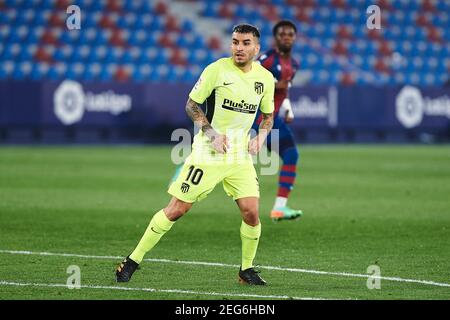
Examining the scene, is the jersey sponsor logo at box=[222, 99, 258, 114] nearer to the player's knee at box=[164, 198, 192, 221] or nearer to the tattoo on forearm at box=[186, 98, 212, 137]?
the tattoo on forearm at box=[186, 98, 212, 137]

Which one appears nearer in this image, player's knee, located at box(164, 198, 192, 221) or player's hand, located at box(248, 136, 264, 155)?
player's knee, located at box(164, 198, 192, 221)

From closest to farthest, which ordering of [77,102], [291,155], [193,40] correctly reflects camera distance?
[291,155]
[77,102]
[193,40]

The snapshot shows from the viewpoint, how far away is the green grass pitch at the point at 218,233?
8.41 meters

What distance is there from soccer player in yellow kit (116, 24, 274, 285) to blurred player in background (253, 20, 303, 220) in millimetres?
4637

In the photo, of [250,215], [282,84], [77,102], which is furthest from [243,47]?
[77,102]

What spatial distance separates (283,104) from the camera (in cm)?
1382

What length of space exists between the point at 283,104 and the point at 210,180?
5.29 metres

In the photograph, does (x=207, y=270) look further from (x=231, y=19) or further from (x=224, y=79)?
(x=231, y=19)

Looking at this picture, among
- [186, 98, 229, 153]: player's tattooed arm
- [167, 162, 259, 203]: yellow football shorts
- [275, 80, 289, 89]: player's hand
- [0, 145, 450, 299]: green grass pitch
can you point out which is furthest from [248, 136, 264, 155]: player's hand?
[275, 80, 289, 89]: player's hand

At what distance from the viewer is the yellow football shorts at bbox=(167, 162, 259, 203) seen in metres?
8.64

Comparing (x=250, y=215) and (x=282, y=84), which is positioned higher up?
(x=282, y=84)

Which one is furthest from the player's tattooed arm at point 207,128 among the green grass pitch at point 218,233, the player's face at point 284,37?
the player's face at point 284,37

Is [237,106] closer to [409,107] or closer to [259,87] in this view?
[259,87]
